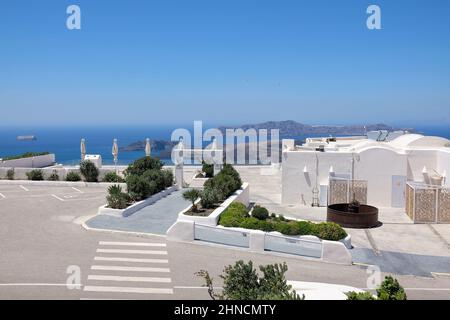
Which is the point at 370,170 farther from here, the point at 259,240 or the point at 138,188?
the point at 138,188

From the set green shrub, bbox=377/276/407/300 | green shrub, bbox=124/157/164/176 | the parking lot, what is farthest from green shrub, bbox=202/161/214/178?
green shrub, bbox=377/276/407/300

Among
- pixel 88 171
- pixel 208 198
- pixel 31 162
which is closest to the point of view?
pixel 208 198

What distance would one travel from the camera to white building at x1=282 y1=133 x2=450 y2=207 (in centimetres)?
2345

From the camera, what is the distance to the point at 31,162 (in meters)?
33.3

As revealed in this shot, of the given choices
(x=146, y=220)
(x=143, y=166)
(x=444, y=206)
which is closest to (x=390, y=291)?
(x=146, y=220)

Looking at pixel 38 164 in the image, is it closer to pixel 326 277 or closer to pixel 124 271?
pixel 124 271

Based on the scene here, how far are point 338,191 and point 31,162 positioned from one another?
894 inches

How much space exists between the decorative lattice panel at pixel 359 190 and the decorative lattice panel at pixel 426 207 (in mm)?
3206

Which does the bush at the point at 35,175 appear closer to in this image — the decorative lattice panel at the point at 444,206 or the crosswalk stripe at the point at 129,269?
the crosswalk stripe at the point at 129,269
